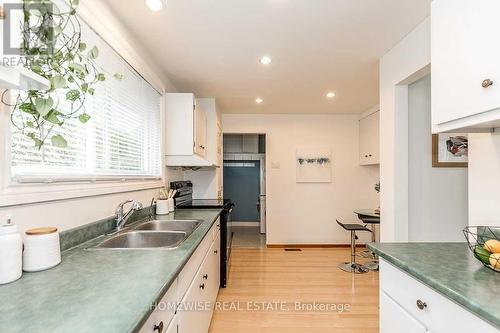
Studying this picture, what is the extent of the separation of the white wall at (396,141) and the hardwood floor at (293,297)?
0.78m

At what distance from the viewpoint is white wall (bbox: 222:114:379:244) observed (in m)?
4.73

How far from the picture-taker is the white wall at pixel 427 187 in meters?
2.34

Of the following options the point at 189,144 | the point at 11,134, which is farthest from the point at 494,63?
the point at 189,144

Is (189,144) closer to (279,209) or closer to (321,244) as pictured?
(279,209)

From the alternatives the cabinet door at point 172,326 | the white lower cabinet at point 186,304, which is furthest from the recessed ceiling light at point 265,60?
the cabinet door at point 172,326

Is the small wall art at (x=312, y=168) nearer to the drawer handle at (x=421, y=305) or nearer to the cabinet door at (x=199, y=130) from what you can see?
the cabinet door at (x=199, y=130)

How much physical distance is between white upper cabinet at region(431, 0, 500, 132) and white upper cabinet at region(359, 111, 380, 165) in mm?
2943

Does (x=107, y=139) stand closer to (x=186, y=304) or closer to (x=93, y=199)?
(x=93, y=199)

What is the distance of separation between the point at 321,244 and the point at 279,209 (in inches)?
37.8

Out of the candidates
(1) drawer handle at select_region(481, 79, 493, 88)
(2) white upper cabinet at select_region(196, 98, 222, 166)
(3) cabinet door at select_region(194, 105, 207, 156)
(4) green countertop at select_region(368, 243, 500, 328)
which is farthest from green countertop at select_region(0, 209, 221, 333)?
(2) white upper cabinet at select_region(196, 98, 222, 166)

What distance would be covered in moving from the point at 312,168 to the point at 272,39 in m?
2.97

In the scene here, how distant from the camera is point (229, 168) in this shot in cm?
660

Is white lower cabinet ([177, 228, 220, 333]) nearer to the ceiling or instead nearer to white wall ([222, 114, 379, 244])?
the ceiling

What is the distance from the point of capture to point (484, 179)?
1.40 metres
